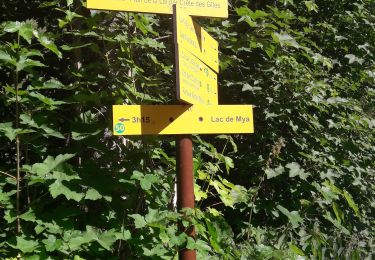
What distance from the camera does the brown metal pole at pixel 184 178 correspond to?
1.93m

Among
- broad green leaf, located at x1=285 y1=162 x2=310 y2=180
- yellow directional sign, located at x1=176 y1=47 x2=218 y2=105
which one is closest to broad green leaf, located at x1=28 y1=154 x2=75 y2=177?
yellow directional sign, located at x1=176 y1=47 x2=218 y2=105

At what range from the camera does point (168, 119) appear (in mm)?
1919

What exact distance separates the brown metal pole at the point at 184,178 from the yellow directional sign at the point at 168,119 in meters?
0.06

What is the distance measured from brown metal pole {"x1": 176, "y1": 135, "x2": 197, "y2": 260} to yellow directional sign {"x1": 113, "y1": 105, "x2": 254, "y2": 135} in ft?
0.20

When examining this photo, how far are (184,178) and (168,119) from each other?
258 millimetres

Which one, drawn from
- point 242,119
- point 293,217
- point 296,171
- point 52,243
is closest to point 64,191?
point 52,243

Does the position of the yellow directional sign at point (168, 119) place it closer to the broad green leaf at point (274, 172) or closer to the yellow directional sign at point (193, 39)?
the yellow directional sign at point (193, 39)

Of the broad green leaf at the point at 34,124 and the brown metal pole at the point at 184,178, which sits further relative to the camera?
the broad green leaf at the point at 34,124

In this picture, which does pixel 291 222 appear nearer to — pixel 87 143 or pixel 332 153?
pixel 332 153

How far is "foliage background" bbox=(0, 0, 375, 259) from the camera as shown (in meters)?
2.28

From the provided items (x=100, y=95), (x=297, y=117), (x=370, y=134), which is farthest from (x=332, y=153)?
(x=100, y=95)

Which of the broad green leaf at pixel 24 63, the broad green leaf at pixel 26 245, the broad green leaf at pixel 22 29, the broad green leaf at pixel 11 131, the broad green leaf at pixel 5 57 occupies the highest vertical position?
the broad green leaf at pixel 22 29

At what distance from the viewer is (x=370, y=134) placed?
443 cm

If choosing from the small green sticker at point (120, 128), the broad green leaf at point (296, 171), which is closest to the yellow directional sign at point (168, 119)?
the small green sticker at point (120, 128)
